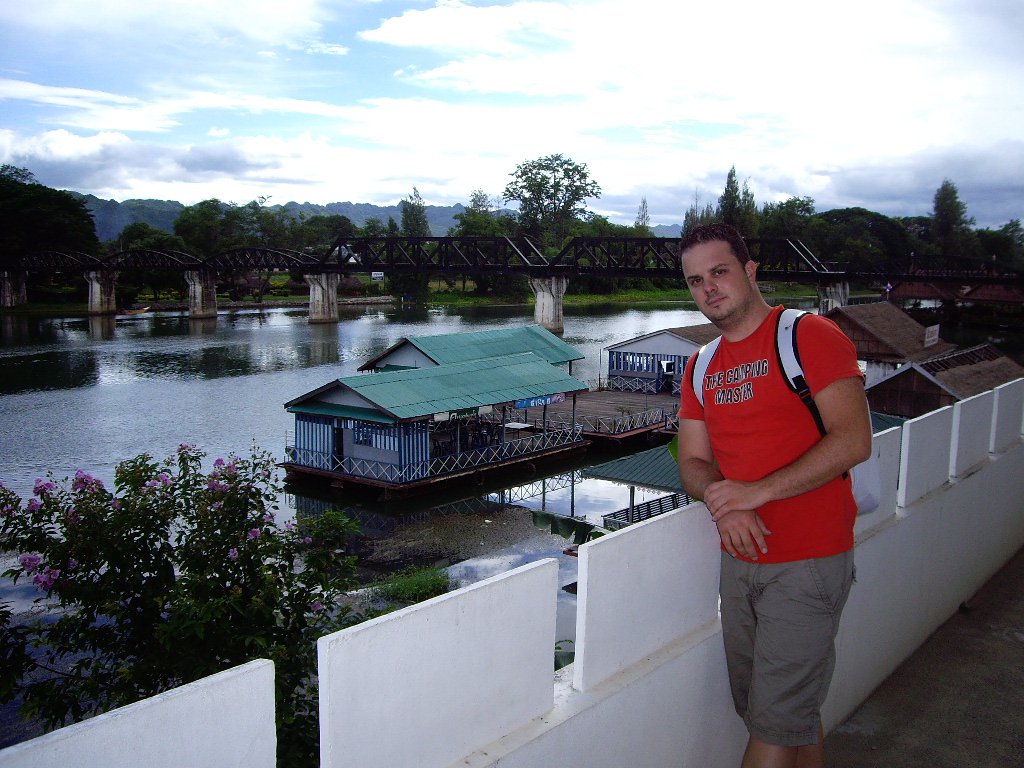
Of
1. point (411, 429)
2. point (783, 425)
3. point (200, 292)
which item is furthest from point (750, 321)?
point (200, 292)

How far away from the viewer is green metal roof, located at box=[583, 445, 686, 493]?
51.7 feet

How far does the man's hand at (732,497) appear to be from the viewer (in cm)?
262

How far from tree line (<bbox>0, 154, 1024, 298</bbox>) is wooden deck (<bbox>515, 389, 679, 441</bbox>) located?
60404 mm

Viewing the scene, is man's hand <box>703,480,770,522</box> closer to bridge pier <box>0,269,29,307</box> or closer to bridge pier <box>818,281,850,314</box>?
bridge pier <box>818,281,850,314</box>

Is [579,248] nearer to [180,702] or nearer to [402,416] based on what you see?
[402,416]

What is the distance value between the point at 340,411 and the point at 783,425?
67.7ft

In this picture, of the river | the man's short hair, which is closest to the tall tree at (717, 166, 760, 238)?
the river

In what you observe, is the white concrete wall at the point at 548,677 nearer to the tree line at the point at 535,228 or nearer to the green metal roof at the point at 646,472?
the green metal roof at the point at 646,472

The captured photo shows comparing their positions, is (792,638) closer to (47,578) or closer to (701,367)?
(701,367)

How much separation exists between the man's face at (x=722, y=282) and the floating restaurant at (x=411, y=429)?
18785 mm

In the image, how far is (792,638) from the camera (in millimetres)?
2746

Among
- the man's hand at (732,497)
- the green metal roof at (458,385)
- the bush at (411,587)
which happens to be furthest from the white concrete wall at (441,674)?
the green metal roof at (458,385)

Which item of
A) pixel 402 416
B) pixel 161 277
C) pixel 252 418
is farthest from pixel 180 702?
pixel 161 277

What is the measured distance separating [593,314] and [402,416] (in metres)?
63.1
